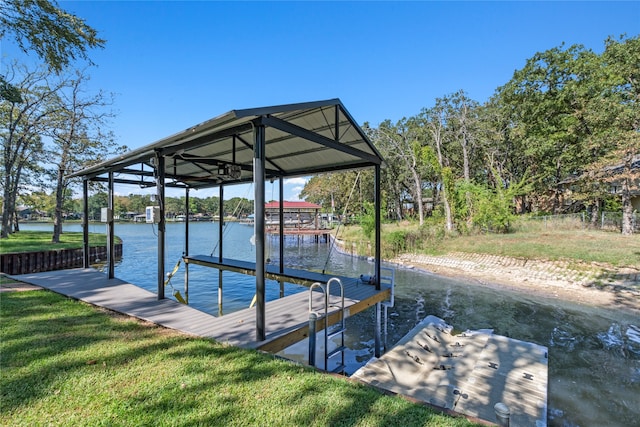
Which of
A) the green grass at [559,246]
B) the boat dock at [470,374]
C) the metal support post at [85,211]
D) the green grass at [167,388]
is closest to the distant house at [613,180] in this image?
the green grass at [559,246]

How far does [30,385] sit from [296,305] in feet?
10.7

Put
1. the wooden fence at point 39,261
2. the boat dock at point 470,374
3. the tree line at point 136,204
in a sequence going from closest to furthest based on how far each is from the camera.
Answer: the boat dock at point 470,374 → the wooden fence at point 39,261 → the tree line at point 136,204

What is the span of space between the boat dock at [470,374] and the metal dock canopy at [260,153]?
1462 mm

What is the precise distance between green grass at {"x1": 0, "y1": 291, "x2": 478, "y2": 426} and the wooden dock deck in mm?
365

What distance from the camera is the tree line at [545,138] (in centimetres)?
1564

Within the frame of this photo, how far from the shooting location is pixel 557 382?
16.3ft

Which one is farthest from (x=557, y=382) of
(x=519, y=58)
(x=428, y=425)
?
(x=519, y=58)

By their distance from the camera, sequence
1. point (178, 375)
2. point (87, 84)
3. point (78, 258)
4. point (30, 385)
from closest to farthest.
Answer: point (30, 385), point (178, 375), point (78, 258), point (87, 84)

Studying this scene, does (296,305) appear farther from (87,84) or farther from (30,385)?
(87,84)

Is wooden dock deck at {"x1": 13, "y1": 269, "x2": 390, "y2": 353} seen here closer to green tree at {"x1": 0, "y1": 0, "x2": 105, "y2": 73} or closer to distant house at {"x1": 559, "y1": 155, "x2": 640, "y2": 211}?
green tree at {"x1": 0, "y1": 0, "x2": 105, "y2": 73}

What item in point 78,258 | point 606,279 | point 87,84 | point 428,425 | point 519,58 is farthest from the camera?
point 519,58

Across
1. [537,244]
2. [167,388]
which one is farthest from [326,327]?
[537,244]

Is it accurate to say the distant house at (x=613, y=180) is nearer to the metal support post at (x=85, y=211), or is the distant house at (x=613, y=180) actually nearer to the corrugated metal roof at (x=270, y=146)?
the corrugated metal roof at (x=270, y=146)

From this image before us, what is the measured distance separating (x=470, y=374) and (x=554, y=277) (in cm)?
864
